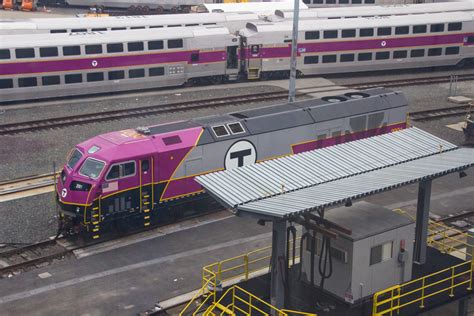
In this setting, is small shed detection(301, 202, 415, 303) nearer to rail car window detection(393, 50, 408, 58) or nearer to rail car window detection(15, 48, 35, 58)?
rail car window detection(15, 48, 35, 58)

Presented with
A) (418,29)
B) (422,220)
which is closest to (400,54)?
(418,29)

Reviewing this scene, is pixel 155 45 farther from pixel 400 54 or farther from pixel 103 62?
pixel 400 54

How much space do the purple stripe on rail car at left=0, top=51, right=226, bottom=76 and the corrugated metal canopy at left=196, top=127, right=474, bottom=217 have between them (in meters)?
25.8

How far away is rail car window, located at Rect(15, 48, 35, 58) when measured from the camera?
42.5 metres

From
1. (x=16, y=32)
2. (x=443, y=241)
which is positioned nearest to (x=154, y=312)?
(x=443, y=241)

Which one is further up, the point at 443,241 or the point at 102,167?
the point at 102,167

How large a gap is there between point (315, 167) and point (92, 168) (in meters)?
9.22

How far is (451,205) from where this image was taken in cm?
3036

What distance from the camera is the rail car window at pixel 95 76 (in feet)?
148

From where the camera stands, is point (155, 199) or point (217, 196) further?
point (155, 199)

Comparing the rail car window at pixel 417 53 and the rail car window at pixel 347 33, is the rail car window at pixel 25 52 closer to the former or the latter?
the rail car window at pixel 347 33

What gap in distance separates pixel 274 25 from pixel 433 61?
12627 mm

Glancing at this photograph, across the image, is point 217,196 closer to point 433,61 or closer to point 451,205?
point 451,205

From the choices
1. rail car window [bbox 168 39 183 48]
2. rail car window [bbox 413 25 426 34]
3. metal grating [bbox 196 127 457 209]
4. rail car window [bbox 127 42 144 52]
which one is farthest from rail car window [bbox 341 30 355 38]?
metal grating [bbox 196 127 457 209]
